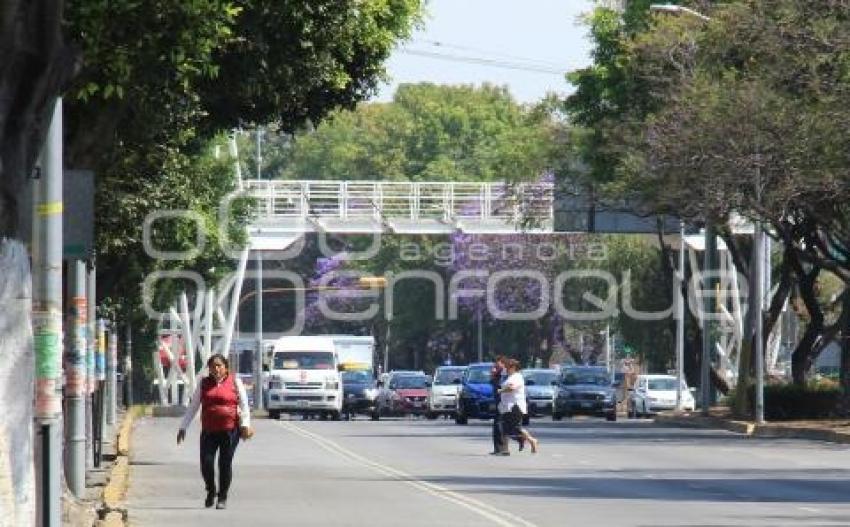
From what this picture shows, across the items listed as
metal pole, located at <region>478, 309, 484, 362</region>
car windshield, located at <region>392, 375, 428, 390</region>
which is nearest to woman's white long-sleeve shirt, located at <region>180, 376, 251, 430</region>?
car windshield, located at <region>392, 375, 428, 390</region>

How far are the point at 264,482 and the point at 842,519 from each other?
9450 millimetres

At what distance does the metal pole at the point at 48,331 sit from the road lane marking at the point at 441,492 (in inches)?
262

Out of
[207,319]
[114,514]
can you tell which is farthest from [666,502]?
[207,319]

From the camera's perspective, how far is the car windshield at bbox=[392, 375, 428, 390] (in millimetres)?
76250

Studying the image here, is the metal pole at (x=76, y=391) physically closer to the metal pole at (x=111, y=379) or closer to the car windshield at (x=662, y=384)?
the metal pole at (x=111, y=379)

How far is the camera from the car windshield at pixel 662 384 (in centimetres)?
7925

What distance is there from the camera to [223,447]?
26219 mm

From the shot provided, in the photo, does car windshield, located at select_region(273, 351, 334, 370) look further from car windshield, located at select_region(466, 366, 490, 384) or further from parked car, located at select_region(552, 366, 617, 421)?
car windshield, located at select_region(466, 366, 490, 384)

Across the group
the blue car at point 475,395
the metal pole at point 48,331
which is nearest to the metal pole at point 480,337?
the blue car at point 475,395

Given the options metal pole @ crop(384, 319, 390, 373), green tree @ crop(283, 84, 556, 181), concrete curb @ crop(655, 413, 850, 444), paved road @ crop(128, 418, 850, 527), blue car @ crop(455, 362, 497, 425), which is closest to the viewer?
paved road @ crop(128, 418, 850, 527)

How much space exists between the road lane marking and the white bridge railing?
41.7 metres

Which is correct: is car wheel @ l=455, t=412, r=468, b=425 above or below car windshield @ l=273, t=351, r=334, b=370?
below

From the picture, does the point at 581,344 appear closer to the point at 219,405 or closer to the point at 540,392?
the point at 540,392

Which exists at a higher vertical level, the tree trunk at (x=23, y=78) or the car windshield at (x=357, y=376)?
the tree trunk at (x=23, y=78)
